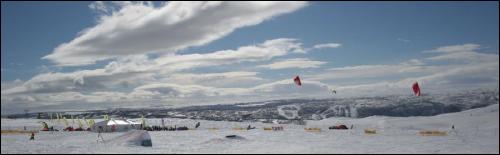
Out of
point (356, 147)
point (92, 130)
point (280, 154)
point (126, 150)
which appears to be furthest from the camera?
point (92, 130)

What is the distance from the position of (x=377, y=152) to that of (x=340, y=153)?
3.05m

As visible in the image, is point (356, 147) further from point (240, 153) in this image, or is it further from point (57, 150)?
point (57, 150)

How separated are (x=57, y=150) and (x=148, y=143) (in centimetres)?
778

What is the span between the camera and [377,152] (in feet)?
123

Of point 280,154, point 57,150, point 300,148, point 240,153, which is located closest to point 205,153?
point 240,153

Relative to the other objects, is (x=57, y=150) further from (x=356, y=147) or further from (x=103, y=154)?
(x=356, y=147)

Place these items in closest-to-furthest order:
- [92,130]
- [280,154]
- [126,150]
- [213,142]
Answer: [280,154], [126,150], [213,142], [92,130]

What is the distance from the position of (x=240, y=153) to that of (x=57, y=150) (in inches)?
620

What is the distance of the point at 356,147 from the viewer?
42719 mm

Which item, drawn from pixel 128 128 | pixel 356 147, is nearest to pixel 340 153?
pixel 356 147

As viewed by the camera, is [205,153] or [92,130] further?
[92,130]

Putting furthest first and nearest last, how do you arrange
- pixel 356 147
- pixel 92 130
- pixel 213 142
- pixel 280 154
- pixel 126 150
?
pixel 92 130 → pixel 213 142 → pixel 356 147 → pixel 126 150 → pixel 280 154

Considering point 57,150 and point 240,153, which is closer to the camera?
point 240,153

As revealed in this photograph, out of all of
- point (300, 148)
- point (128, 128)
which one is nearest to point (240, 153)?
point (300, 148)
